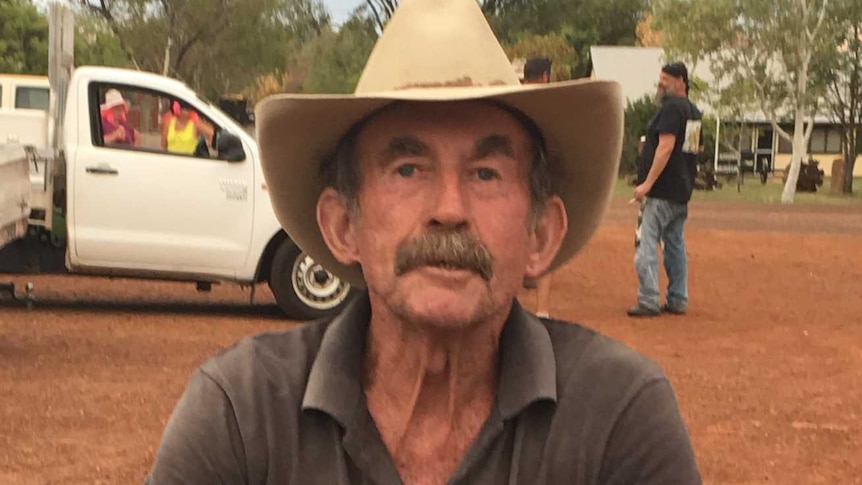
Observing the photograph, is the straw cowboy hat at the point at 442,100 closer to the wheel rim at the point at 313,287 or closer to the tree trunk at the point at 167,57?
the wheel rim at the point at 313,287

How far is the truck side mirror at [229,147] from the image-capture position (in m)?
10.4

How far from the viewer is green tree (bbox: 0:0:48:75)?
150ft

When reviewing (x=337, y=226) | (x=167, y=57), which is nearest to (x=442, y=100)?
(x=337, y=226)

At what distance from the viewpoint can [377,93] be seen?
215 cm

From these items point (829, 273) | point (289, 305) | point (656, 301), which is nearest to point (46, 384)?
point (289, 305)

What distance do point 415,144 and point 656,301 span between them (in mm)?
8844

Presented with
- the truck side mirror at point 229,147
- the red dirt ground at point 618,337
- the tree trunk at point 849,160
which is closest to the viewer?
the red dirt ground at point 618,337

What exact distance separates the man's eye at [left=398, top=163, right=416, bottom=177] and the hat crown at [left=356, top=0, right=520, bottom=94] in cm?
12

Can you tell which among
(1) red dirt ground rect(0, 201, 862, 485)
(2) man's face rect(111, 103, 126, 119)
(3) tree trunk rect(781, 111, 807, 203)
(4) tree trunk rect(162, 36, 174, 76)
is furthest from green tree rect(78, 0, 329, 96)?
(2) man's face rect(111, 103, 126, 119)

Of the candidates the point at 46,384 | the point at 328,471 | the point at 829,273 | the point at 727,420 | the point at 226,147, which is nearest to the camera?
the point at 328,471

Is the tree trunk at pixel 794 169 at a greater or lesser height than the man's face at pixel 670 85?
lesser

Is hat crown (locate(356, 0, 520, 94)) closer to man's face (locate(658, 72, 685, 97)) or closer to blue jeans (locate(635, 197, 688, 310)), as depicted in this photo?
man's face (locate(658, 72, 685, 97))

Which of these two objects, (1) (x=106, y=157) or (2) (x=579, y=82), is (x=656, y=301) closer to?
(1) (x=106, y=157)

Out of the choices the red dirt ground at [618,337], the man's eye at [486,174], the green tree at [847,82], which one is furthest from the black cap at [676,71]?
the green tree at [847,82]
